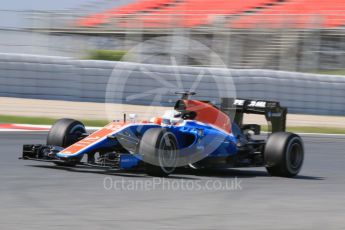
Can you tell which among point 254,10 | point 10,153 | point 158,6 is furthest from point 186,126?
point 158,6

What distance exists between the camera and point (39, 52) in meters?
21.6

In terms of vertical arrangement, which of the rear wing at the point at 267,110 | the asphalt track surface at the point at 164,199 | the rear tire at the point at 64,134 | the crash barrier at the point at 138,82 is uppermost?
the crash barrier at the point at 138,82

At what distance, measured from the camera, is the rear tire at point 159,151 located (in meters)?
9.04

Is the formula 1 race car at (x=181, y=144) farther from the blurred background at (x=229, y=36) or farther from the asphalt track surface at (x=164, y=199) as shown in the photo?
the blurred background at (x=229, y=36)

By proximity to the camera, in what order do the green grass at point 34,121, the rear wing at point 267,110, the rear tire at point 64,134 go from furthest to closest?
the green grass at point 34,121
the rear wing at point 267,110
the rear tire at point 64,134

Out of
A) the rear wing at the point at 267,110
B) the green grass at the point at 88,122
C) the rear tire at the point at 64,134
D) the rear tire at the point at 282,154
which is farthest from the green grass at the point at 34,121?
the rear tire at the point at 282,154

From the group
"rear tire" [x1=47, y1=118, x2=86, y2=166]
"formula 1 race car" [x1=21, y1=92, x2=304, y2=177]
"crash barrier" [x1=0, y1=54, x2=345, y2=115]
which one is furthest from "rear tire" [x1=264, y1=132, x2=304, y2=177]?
"crash barrier" [x1=0, y1=54, x2=345, y2=115]

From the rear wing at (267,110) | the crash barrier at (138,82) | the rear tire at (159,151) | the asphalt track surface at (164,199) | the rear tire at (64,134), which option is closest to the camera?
the asphalt track surface at (164,199)

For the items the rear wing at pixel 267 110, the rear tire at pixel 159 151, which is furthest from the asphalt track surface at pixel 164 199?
the rear wing at pixel 267 110

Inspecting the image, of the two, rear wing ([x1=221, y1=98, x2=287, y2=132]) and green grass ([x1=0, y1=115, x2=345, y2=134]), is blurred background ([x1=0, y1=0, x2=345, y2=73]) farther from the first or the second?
rear wing ([x1=221, y1=98, x2=287, y2=132])

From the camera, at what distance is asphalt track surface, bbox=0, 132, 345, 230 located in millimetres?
6539

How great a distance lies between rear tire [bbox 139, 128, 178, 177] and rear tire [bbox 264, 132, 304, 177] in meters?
1.40

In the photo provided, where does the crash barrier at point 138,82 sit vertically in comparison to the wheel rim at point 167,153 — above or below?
above

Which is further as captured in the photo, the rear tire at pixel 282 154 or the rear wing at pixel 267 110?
the rear wing at pixel 267 110
